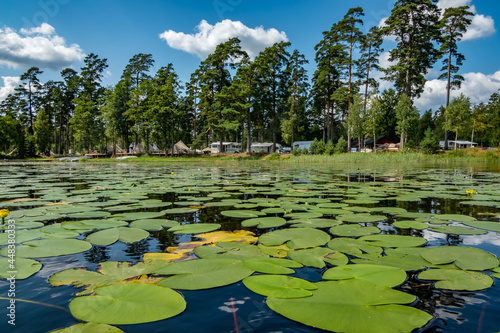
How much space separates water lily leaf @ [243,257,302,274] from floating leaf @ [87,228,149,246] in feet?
3.07

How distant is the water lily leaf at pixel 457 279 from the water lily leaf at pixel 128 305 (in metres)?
1.22

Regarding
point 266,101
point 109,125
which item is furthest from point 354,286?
point 109,125

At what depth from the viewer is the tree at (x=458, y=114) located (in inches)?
1026

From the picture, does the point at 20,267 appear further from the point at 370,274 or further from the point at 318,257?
the point at 370,274

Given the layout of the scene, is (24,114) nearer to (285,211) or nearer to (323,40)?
(323,40)

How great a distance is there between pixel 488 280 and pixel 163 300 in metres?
1.53

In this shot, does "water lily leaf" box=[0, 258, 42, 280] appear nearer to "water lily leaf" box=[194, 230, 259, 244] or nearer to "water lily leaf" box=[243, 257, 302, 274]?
"water lily leaf" box=[194, 230, 259, 244]

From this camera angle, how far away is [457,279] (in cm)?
136

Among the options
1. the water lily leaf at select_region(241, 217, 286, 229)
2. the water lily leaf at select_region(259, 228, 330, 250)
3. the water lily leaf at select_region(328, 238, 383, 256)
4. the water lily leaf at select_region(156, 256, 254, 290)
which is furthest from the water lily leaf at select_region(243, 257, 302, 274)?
the water lily leaf at select_region(241, 217, 286, 229)

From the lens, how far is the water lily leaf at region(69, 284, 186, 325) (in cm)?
99

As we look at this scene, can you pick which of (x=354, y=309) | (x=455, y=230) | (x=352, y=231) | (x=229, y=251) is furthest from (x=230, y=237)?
(x=455, y=230)

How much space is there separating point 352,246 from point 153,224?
1676mm

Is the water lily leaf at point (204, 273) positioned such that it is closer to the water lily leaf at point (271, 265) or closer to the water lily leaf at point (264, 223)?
the water lily leaf at point (271, 265)

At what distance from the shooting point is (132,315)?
1.01 meters
